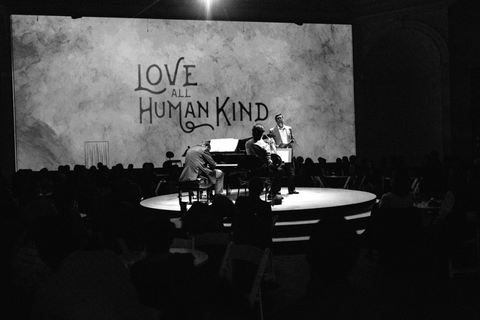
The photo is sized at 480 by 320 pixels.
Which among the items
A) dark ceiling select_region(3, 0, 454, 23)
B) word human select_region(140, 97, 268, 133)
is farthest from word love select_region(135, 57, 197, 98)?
dark ceiling select_region(3, 0, 454, 23)

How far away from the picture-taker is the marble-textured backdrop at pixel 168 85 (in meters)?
13.2

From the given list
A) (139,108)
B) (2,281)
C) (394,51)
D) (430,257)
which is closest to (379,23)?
(394,51)

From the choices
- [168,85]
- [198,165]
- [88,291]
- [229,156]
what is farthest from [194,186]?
[88,291]

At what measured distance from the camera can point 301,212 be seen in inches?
308

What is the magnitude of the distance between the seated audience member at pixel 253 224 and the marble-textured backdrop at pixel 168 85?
8.46 metres

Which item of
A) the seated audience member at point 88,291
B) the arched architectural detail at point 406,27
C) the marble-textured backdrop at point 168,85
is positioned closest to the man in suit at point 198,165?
the marble-textured backdrop at point 168,85

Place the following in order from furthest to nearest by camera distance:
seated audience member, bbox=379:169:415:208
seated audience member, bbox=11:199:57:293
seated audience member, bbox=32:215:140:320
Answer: seated audience member, bbox=379:169:415:208 < seated audience member, bbox=11:199:57:293 < seated audience member, bbox=32:215:140:320

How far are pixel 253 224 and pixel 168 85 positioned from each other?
9.48 metres

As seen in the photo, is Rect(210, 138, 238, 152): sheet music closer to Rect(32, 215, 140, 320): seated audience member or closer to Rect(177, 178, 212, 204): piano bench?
Rect(177, 178, 212, 204): piano bench

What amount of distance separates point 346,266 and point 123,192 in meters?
3.66

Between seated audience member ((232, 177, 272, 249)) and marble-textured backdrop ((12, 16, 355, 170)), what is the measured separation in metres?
8.46

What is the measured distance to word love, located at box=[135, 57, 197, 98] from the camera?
45.6 ft

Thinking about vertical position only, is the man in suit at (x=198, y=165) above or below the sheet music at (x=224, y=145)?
below

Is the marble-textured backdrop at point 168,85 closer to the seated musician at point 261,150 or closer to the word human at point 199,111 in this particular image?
the word human at point 199,111
